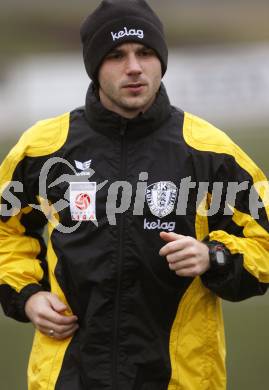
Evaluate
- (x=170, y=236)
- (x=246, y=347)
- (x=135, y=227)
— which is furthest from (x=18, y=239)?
(x=246, y=347)

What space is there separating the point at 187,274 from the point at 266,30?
185cm

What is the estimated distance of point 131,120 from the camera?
2.62 metres

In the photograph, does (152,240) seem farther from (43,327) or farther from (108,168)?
(43,327)

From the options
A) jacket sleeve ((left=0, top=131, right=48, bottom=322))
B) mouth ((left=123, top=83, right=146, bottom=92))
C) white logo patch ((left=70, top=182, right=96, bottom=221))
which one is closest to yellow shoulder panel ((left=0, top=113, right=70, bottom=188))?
jacket sleeve ((left=0, top=131, right=48, bottom=322))

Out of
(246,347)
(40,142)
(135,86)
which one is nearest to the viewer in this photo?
(135,86)

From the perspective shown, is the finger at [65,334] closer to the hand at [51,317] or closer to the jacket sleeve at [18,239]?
the hand at [51,317]

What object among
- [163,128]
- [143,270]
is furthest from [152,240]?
[163,128]

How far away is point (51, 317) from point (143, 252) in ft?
1.03

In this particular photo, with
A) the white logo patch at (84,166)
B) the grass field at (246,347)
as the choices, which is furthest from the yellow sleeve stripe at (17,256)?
the grass field at (246,347)

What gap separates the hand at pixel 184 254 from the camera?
7.85 feet

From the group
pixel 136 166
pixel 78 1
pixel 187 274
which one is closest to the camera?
pixel 187 274

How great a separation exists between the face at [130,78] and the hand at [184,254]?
1.35 feet

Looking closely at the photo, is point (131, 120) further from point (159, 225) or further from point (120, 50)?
point (159, 225)

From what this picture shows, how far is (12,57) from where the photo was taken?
4.06 m
